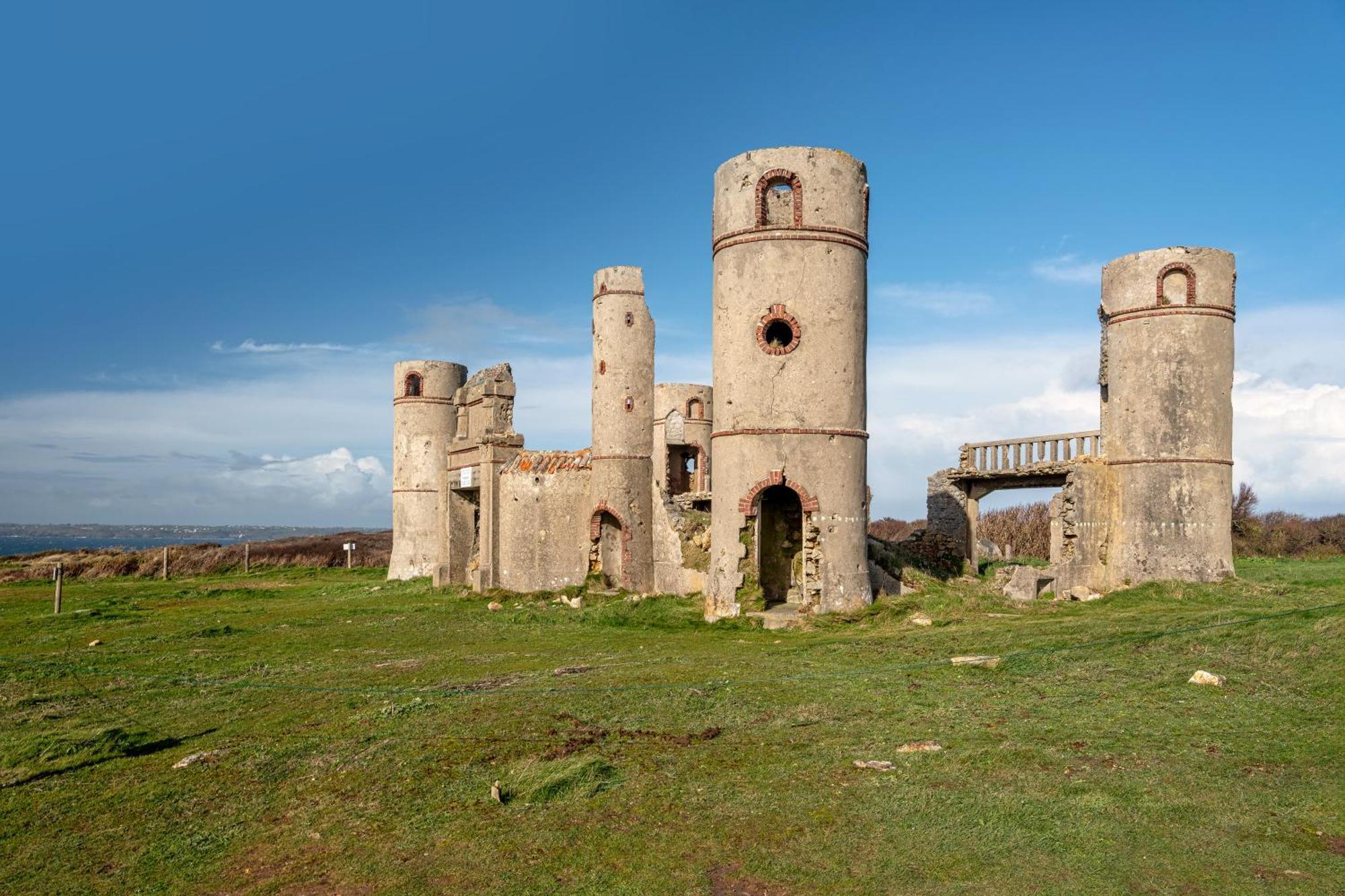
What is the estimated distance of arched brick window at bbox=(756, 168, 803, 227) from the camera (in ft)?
58.5

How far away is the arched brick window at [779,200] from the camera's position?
A: 17.8 m

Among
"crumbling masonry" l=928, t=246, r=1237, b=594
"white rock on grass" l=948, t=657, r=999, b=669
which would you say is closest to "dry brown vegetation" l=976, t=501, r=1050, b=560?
"crumbling masonry" l=928, t=246, r=1237, b=594

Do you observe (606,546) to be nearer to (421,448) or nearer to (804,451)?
(804,451)

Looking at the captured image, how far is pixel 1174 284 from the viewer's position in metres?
19.9

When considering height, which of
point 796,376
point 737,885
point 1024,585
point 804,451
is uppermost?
point 796,376

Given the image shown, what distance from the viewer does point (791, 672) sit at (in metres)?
11.8

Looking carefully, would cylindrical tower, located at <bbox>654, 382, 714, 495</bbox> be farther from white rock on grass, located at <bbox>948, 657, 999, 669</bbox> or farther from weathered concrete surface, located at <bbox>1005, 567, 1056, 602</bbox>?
white rock on grass, located at <bbox>948, 657, 999, 669</bbox>

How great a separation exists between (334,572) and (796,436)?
2539 centimetres

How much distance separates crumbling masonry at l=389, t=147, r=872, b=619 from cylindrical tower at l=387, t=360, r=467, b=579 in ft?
31.5

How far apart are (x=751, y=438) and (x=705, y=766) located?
10223mm

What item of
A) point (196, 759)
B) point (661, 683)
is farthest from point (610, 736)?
point (196, 759)

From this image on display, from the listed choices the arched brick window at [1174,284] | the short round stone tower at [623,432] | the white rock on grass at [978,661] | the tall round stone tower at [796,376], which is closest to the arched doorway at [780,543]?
the tall round stone tower at [796,376]

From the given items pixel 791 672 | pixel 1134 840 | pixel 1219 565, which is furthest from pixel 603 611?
pixel 1134 840

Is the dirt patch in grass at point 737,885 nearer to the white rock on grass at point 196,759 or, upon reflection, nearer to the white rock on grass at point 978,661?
the white rock on grass at point 196,759
